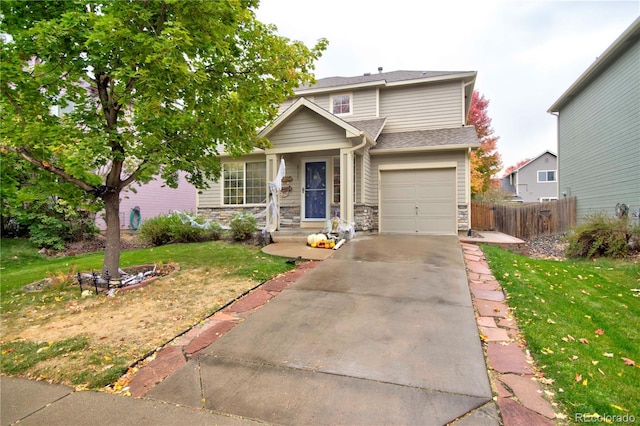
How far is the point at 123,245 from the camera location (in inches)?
445

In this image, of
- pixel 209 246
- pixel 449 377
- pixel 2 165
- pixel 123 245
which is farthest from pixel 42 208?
pixel 449 377

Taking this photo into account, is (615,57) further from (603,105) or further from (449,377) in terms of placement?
(449,377)

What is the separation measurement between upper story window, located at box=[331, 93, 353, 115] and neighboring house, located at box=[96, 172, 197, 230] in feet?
23.3

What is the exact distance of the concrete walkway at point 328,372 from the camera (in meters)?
2.21

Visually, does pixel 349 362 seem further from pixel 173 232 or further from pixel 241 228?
pixel 173 232

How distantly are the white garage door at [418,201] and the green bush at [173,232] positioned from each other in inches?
224

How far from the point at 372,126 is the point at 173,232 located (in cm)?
727

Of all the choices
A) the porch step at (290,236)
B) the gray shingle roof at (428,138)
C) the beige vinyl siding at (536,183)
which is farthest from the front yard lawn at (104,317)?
the beige vinyl siding at (536,183)

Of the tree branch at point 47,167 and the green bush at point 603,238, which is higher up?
the tree branch at point 47,167

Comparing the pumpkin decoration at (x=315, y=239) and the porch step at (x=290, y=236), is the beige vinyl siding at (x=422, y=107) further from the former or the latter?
the pumpkin decoration at (x=315, y=239)

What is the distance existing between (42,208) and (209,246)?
22.2 feet

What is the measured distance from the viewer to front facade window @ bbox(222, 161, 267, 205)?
12.0 meters

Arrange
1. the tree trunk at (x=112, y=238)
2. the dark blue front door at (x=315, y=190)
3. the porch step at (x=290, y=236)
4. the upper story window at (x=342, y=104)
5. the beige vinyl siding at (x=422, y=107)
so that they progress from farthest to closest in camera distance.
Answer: the upper story window at (x=342, y=104) < the beige vinyl siding at (x=422, y=107) < the dark blue front door at (x=315, y=190) < the porch step at (x=290, y=236) < the tree trunk at (x=112, y=238)

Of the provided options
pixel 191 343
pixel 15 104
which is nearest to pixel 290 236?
pixel 191 343
